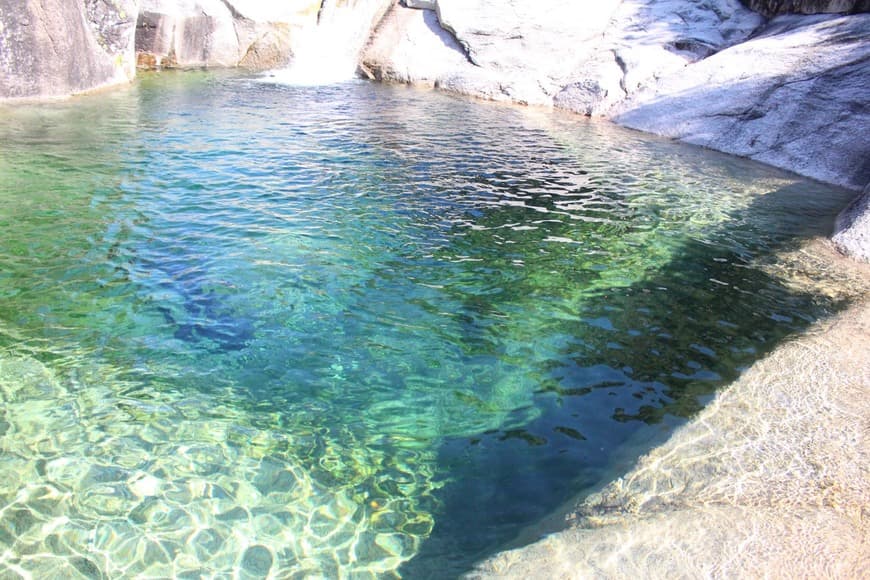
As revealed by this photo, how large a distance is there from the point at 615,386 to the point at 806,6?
45.6ft

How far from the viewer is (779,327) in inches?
197

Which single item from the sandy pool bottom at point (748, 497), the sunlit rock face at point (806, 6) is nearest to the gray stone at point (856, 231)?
the sandy pool bottom at point (748, 497)

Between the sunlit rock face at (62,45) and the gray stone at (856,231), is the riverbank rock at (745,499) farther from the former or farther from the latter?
the sunlit rock face at (62,45)

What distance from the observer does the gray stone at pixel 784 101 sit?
1024 cm

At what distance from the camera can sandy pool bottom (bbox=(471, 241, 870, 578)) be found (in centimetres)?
267

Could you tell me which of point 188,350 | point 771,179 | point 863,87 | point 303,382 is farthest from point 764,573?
point 863,87

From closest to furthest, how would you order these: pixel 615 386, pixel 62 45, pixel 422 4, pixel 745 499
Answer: pixel 745 499
pixel 615 386
pixel 62 45
pixel 422 4

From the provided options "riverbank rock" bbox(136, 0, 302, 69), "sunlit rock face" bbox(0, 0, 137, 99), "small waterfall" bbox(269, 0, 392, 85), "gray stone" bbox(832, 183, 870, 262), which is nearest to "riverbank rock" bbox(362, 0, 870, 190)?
"small waterfall" bbox(269, 0, 392, 85)

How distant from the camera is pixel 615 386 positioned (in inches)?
170

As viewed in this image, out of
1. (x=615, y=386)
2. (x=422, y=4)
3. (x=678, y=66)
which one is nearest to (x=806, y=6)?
(x=678, y=66)

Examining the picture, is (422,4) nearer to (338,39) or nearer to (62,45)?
(338,39)

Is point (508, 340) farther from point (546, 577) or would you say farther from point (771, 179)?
point (771, 179)

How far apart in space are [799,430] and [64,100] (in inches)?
520

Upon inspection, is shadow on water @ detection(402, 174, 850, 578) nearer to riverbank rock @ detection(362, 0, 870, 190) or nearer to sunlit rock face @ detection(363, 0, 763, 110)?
riverbank rock @ detection(362, 0, 870, 190)
